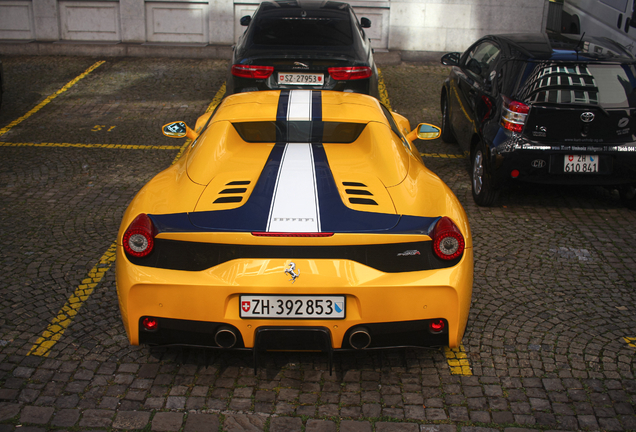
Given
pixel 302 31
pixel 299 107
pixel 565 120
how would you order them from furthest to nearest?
pixel 302 31 < pixel 565 120 < pixel 299 107

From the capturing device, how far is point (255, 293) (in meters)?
2.89

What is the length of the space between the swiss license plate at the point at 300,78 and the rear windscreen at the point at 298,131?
319cm

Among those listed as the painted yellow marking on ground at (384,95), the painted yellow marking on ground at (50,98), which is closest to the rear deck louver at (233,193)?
the painted yellow marking on ground at (50,98)

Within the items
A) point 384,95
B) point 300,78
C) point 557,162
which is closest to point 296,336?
point 557,162

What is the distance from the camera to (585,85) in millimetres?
5512

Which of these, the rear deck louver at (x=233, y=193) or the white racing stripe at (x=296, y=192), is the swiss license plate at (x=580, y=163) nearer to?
the white racing stripe at (x=296, y=192)

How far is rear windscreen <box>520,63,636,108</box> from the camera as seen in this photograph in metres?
5.49

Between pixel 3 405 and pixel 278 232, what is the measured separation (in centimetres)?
167

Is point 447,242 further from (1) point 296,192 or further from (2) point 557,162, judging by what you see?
(2) point 557,162

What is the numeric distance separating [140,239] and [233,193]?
56cm

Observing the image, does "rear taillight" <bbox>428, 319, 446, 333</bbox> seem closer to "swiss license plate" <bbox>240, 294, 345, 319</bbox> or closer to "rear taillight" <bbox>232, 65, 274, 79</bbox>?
"swiss license plate" <bbox>240, 294, 345, 319</bbox>

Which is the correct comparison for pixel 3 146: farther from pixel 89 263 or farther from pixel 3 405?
pixel 3 405

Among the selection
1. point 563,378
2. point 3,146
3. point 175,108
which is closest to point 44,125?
point 3,146

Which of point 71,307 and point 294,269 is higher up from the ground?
point 294,269
